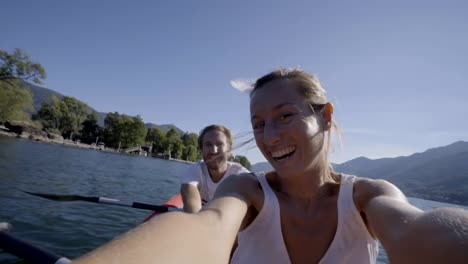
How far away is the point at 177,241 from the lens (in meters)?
1.01

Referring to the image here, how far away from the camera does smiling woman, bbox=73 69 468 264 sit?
4.83 ft

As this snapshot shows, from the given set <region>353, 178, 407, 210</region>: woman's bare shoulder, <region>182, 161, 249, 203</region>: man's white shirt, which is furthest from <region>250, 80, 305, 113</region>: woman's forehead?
<region>182, 161, 249, 203</region>: man's white shirt

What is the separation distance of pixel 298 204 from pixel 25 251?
2.91m

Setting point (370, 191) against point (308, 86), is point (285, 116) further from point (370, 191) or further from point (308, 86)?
point (370, 191)

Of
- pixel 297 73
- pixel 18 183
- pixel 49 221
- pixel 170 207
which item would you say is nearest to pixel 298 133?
pixel 297 73

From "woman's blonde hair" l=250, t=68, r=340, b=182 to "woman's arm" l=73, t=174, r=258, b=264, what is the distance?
110cm

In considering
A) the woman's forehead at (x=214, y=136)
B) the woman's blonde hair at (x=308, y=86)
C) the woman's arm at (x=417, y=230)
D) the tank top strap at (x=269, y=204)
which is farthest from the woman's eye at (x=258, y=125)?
the woman's forehead at (x=214, y=136)

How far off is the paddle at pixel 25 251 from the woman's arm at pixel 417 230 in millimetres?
2798

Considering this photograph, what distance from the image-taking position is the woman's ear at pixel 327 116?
235 centimetres

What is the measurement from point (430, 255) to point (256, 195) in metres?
1.26

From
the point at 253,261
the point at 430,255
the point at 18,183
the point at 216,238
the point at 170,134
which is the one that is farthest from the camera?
the point at 170,134

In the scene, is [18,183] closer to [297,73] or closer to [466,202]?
[297,73]

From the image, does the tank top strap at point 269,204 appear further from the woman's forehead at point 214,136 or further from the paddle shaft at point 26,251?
the woman's forehead at point 214,136

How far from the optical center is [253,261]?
1.95 meters
